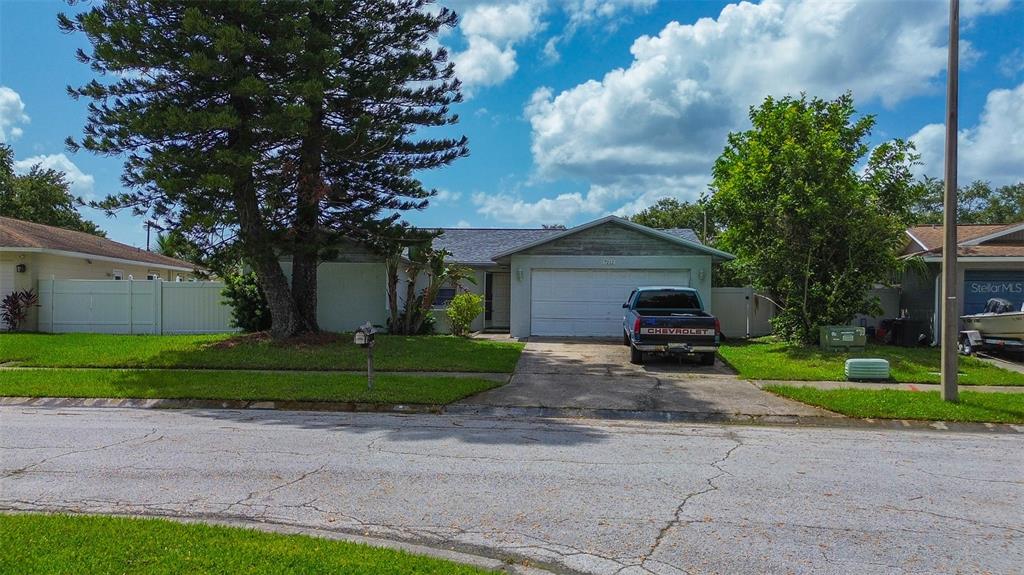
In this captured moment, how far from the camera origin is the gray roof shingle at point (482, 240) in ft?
83.6

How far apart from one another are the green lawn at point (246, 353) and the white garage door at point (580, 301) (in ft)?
8.60

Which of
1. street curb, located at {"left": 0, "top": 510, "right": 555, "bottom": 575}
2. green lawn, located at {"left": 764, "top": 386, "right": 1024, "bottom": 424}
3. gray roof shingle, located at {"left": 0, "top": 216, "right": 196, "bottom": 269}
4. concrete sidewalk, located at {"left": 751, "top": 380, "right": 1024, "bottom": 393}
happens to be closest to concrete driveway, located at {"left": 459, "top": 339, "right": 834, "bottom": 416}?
green lawn, located at {"left": 764, "top": 386, "right": 1024, "bottom": 424}

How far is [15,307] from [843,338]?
23.9 meters

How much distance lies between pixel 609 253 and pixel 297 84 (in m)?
10.6

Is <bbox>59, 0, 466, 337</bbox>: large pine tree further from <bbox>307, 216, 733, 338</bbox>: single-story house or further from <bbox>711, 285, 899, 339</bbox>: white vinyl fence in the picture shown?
<bbox>711, 285, 899, 339</bbox>: white vinyl fence

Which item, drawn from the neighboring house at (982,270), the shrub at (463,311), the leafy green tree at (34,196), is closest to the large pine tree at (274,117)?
the shrub at (463,311)

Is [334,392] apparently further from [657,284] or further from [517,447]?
[657,284]

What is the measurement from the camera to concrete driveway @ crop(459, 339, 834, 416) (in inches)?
420

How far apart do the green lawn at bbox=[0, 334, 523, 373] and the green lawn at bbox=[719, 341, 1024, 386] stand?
18.2 ft

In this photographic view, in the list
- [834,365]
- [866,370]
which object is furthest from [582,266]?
[866,370]

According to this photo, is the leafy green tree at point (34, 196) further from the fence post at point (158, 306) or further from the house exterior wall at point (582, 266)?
the house exterior wall at point (582, 266)

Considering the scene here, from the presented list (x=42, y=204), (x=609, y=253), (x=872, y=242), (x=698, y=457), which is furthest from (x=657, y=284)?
(x=42, y=204)

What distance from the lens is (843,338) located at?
16234 millimetres

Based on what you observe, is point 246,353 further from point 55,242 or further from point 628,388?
point 55,242
